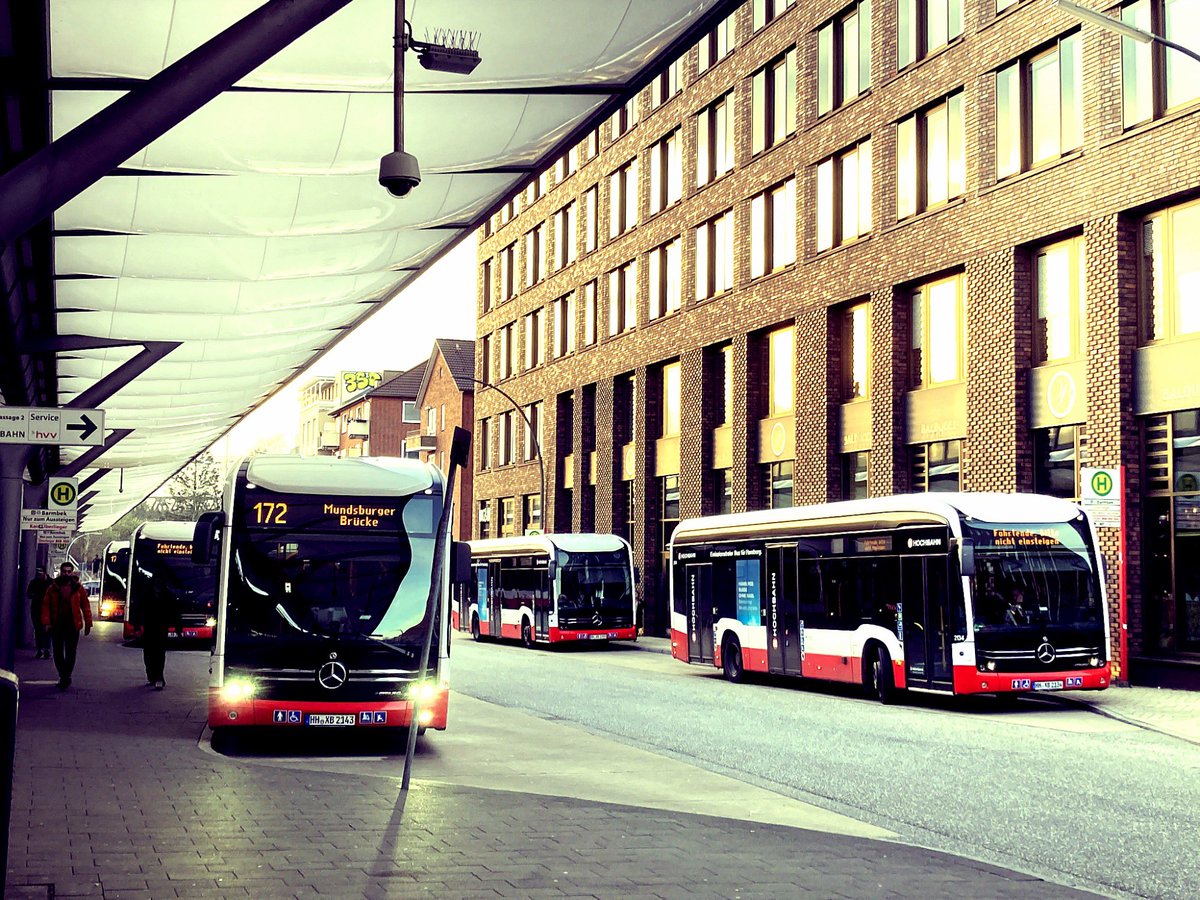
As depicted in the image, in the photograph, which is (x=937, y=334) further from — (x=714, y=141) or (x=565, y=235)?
(x=565, y=235)

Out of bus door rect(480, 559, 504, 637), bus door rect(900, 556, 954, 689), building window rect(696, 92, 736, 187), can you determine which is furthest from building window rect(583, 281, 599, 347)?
bus door rect(900, 556, 954, 689)

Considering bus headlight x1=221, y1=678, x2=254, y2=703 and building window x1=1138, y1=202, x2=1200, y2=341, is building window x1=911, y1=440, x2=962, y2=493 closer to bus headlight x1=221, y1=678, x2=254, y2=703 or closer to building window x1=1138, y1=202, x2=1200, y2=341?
building window x1=1138, y1=202, x2=1200, y2=341

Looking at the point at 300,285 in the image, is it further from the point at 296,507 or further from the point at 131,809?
the point at 131,809

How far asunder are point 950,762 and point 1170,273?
13122mm

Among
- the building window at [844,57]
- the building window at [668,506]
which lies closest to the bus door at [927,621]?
the building window at [844,57]

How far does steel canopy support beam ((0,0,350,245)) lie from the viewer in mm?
6984

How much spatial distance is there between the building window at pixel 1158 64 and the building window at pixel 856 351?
9.64m

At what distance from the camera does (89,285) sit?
57.8 ft

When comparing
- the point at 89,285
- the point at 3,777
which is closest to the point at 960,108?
the point at 89,285

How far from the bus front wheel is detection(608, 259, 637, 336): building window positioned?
86.6 feet

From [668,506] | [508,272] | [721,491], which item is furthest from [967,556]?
[508,272]

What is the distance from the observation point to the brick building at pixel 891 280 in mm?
24453

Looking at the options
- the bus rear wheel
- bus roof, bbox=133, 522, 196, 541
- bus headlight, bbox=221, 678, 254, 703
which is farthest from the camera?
bus roof, bbox=133, 522, 196, 541

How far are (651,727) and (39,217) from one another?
39.0ft
